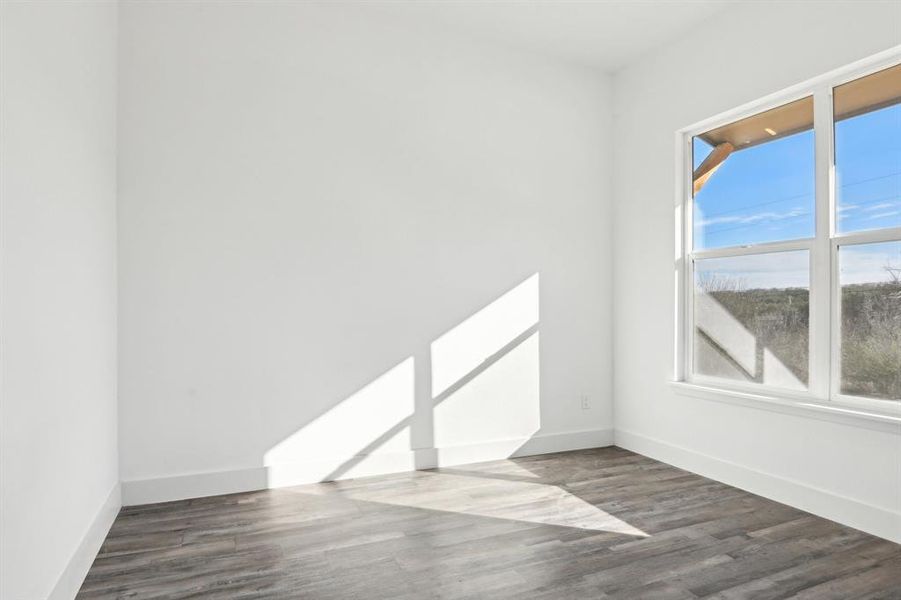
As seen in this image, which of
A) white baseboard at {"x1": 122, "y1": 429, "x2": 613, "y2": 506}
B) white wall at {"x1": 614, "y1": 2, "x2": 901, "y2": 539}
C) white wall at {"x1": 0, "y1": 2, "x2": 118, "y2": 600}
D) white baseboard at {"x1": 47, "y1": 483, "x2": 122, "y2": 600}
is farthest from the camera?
white baseboard at {"x1": 122, "y1": 429, "x2": 613, "y2": 506}

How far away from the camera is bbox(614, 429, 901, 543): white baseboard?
8.84 feet

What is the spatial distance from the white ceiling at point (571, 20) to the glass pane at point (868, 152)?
1070 millimetres

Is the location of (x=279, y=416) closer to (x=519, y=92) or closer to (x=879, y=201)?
(x=519, y=92)

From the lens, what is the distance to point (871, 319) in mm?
2832

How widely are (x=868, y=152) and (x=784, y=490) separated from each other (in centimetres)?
192

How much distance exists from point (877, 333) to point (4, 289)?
3.69m

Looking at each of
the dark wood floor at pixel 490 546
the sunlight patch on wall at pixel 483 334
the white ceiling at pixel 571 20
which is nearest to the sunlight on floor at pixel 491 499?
the dark wood floor at pixel 490 546

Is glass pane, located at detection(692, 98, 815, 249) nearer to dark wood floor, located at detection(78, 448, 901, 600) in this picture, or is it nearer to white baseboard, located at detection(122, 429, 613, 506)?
dark wood floor, located at detection(78, 448, 901, 600)

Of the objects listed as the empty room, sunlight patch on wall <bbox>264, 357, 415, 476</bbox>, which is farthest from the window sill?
sunlight patch on wall <bbox>264, 357, 415, 476</bbox>

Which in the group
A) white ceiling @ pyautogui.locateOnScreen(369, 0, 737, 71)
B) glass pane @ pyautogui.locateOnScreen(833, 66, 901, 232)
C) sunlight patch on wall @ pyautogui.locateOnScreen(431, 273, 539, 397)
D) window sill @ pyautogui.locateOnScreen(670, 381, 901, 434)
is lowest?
window sill @ pyautogui.locateOnScreen(670, 381, 901, 434)

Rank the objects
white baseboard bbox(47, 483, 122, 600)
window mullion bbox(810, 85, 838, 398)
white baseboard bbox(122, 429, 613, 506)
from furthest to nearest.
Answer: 1. white baseboard bbox(122, 429, 613, 506)
2. window mullion bbox(810, 85, 838, 398)
3. white baseboard bbox(47, 483, 122, 600)

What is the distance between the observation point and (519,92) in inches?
164

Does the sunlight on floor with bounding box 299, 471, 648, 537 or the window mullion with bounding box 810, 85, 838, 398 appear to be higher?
the window mullion with bounding box 810, 85, 838, 398

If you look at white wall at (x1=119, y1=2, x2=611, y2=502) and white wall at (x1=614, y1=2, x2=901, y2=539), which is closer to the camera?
white wall at (x1=614, y1=2, x2=901, y2=539)
